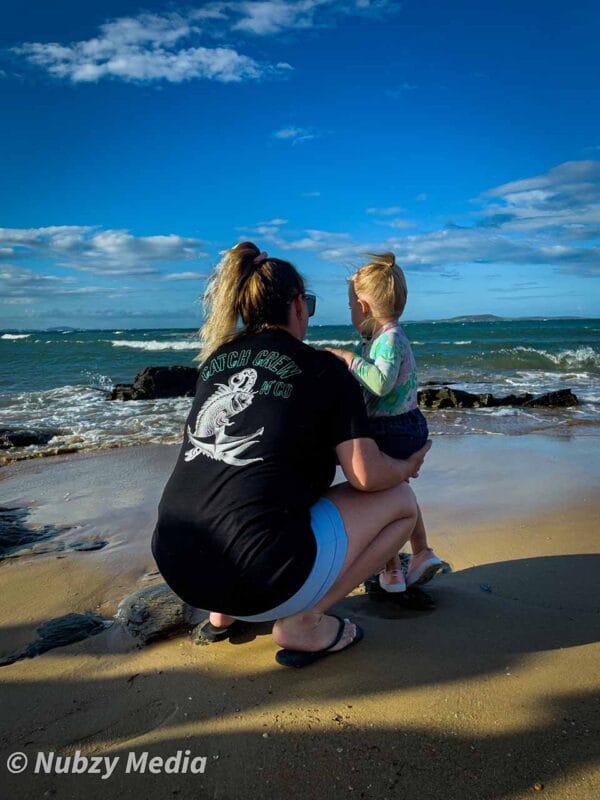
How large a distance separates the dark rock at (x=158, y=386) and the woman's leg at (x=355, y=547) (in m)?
11.5

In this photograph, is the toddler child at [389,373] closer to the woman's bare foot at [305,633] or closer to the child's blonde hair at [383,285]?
the child's blonde hair at [383,285]

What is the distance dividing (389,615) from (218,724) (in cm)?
104

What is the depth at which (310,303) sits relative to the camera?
8.59ft

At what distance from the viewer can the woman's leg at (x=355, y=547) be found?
2.40 meters

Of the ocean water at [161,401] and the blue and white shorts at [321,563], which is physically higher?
the blue and white shorts at [321,563]

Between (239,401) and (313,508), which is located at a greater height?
(239,401)

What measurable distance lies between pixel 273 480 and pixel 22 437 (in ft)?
23.6

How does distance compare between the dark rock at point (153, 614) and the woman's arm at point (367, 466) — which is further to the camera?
the dark rock at point (153, 614)

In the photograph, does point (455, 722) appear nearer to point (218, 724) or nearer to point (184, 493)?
point (218, 724)

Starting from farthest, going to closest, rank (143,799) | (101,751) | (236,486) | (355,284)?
(355,284) → (236,486) → (101,751) → (143,799)

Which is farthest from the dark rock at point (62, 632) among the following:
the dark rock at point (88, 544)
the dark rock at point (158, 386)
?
the dark rock at point (158, 386)

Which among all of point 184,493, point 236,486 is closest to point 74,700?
point 184,493

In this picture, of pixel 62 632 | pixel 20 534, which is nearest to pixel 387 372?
pixel 62 632

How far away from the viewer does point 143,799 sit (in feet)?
5.69
